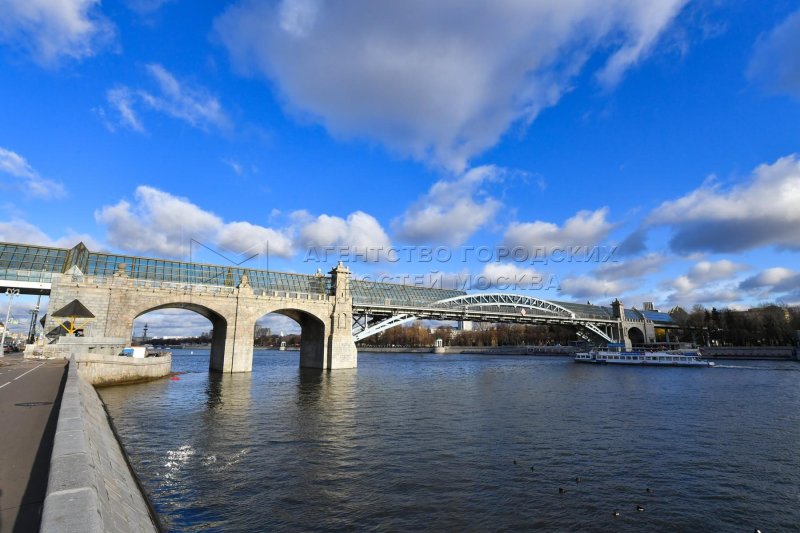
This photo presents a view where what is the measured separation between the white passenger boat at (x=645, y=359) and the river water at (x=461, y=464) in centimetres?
4318

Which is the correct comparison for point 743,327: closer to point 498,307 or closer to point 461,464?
point 498,307

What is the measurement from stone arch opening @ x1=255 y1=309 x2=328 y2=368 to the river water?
24737 millimetres

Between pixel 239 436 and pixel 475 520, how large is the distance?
10316 millimetres

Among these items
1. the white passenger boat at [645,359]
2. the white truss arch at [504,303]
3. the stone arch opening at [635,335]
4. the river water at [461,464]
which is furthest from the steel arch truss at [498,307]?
the river water at [461,464]

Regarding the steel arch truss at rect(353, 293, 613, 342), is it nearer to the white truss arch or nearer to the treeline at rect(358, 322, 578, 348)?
the white truss arch

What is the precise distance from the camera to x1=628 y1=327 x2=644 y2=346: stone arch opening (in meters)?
102

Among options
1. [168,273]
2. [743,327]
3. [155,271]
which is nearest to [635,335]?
[743,327]

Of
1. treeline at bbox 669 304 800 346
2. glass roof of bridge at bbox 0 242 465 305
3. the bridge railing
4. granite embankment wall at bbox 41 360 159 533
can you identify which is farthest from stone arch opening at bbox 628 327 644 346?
granite embankment wall at bbox 41 360 159 533

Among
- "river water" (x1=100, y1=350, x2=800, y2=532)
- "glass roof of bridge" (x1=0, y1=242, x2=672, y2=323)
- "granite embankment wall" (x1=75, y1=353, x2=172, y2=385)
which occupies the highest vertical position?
"glass roof of bridge" (x1=0, y1=242, x2=672, y2=323)

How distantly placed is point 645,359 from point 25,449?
245 feet

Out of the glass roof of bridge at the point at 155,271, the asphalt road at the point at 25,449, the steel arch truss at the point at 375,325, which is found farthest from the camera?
the steel arch truss at the point at 375,325

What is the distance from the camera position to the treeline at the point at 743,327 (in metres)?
93.6

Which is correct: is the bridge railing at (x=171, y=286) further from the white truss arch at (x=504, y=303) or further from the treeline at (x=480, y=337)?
the treeline at (x=480, y=337)

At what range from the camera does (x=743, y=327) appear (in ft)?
335
